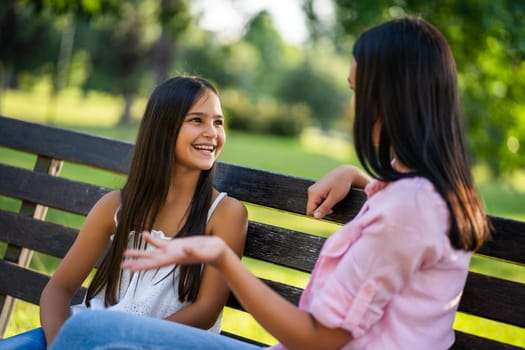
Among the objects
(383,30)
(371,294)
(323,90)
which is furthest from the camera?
(323,90)

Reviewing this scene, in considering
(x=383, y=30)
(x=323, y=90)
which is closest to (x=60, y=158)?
(x=383, y=30)

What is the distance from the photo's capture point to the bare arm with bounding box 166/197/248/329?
109 inches

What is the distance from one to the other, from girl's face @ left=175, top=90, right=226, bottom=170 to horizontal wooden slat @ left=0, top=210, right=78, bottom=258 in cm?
82

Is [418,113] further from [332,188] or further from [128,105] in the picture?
[128,105]

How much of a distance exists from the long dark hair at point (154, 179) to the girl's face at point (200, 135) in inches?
0.9

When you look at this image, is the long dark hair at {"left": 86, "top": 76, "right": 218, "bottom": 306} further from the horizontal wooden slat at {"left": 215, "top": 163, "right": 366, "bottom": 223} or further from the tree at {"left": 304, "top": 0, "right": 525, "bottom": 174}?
the tree at {"left": 304, "top": 0, "right": 525, "bottom": 174}

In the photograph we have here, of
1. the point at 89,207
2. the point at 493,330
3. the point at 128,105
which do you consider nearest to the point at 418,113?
the point at 89,207

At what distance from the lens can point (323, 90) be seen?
6194cm


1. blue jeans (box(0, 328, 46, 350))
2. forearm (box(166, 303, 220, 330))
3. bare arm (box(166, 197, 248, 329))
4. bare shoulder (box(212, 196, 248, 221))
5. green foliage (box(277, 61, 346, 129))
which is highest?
green foliage (box(277, 61, 346, 129))

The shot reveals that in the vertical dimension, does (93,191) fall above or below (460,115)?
below

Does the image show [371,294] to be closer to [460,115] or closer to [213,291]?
[460,115]

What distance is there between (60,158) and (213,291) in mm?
1295

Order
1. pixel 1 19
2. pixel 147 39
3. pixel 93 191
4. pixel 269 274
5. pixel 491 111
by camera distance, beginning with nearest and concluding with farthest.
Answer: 1. pixel 93 191
2. pixel 269 274
3. pixel 491 111
4. pixel 1 19
5. pixel 147 39

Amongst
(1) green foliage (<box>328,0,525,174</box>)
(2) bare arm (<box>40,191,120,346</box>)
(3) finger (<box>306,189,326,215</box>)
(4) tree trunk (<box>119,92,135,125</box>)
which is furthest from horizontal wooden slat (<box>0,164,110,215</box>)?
(4) tree trunk (<box>119,92,135,125</box>)
